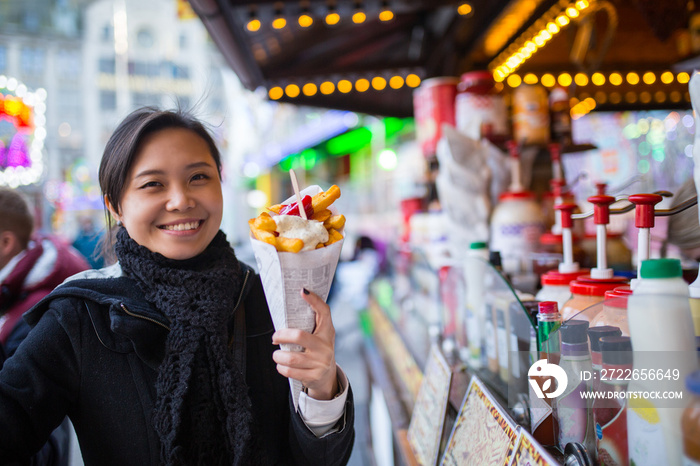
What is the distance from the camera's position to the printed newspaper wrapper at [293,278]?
908 millimetres

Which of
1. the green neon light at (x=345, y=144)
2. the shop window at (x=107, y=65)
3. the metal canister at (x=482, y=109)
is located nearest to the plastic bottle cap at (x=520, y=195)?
the metal canister at (x=482, y=109)

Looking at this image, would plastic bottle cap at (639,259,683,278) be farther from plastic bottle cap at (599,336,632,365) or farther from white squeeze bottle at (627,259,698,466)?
plastic bottle cap at (599,336,632,365)

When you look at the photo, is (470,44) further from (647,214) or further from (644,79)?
(647,214)

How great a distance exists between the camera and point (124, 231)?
1.25m

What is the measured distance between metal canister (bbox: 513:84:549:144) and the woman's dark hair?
149 cm

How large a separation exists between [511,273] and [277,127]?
567 inches

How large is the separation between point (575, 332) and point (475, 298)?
2.53 feet

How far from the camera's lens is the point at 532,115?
213 centimetres

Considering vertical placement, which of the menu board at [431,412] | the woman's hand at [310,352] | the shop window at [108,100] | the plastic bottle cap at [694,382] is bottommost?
the menu board at [431,412]

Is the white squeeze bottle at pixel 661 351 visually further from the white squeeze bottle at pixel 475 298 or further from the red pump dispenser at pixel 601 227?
the white squeeze bottle at pixel 475 298

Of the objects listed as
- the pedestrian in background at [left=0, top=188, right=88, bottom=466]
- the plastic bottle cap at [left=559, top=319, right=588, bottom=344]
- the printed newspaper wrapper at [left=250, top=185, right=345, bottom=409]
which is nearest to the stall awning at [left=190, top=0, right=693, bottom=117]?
the pedestrian in background at [left=0, top=188, right=88, bottom=466]

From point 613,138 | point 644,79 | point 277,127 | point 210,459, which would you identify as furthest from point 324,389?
point 277,127

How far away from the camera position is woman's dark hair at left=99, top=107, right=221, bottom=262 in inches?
45.8

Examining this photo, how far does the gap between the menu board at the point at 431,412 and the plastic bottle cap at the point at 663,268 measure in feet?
2.61
